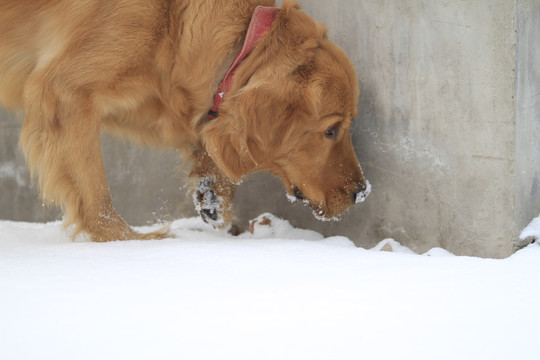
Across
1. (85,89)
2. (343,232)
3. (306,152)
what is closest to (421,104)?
(306,152)

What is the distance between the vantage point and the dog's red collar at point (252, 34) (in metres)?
3.02

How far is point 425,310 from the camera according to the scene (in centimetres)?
170

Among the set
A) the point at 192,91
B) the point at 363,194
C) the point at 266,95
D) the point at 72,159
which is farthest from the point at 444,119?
the point at 72,159

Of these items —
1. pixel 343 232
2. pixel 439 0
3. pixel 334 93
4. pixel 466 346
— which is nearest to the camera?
pixel 466 346

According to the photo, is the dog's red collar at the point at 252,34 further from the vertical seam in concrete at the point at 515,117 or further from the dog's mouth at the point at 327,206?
the vertical seam in concrete at the point at 515,117

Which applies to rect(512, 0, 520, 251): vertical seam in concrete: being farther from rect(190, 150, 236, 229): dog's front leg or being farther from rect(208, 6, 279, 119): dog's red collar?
rect(190, 150, 236, 229): dog's front leg

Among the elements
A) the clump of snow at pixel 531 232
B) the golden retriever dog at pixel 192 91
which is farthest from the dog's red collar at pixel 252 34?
the clump of snow at pixel 531 232

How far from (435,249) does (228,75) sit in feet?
4.43

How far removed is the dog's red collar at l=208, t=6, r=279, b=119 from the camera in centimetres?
302

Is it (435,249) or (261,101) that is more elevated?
(261,101)

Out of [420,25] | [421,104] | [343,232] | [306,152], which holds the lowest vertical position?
[343,232]

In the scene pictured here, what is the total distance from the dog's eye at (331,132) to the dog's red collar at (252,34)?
56 cm

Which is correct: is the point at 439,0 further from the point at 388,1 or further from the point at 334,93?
the point at 334,93

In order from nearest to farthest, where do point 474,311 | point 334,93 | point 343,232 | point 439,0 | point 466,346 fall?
point 466,346 → point 474,311 → point 439,0 → point 334,93 → point 343,232
